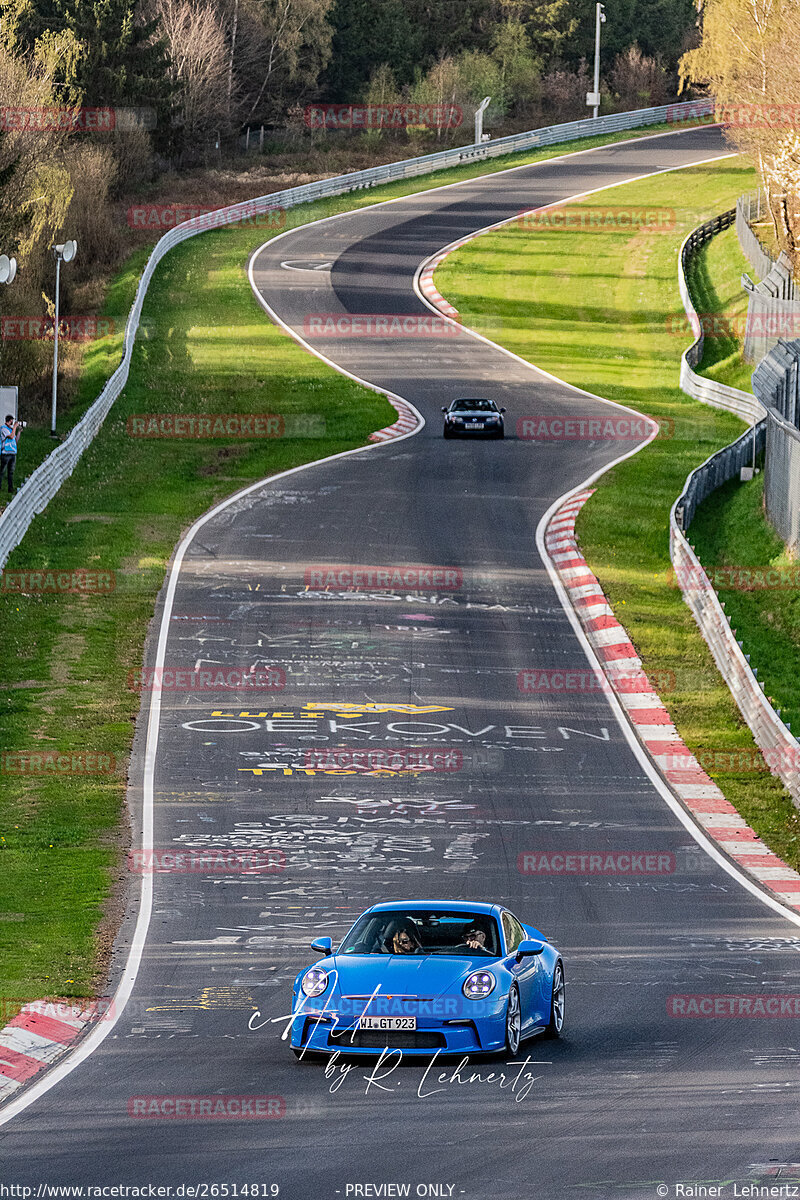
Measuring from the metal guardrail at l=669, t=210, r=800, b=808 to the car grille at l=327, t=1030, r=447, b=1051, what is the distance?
11941mm

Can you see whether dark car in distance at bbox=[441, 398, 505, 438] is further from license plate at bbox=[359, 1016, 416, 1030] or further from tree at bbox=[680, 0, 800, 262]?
license plate at bbox=[359, 1016, 416, 1030]

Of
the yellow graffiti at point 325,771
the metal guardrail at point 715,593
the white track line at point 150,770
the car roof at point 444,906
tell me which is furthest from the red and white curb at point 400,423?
the car roof at point 444,906

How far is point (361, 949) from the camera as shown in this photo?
42.3 feet

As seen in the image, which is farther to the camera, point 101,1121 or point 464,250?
point 464,250

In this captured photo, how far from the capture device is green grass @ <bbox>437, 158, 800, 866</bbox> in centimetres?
2764

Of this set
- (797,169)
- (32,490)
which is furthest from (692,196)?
(32,490)

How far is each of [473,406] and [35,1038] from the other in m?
36.7

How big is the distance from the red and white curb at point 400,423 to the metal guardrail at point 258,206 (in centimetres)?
799

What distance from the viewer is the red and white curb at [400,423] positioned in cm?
4856

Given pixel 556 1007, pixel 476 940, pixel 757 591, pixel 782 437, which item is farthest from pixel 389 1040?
pixel 782 437

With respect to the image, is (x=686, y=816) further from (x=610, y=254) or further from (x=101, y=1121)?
(x=610, y=254)

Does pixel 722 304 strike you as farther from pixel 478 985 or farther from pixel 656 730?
pixel 478 985

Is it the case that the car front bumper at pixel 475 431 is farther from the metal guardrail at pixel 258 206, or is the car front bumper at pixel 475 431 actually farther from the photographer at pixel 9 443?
the photographer at pixel 9 443

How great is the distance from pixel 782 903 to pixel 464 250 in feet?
196
